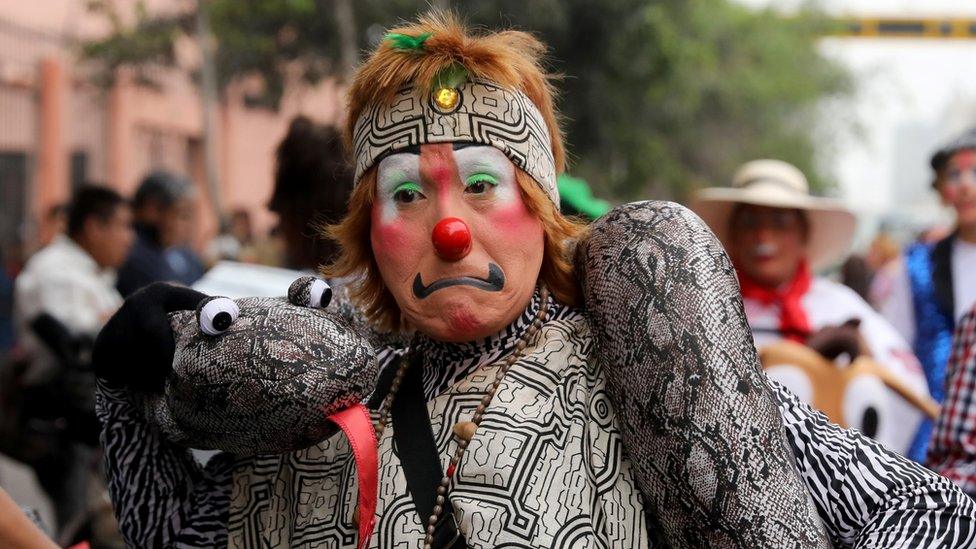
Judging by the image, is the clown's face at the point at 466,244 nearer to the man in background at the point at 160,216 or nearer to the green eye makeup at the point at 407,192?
the green eye makeup at the point at 407,192

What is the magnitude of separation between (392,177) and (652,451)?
64 centimetres

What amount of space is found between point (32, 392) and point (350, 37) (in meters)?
7.74

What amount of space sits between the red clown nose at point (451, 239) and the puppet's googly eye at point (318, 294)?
211 mm

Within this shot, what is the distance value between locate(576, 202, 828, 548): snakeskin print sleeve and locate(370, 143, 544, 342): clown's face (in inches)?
7.1

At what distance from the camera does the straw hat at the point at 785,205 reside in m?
4.56

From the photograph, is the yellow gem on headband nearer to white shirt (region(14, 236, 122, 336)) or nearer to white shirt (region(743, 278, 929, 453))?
white shirt (region(743, 278, 929, 453))

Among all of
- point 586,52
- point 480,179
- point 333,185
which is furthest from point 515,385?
point 586,52

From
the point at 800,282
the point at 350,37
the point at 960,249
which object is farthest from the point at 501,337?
the point at 350,37

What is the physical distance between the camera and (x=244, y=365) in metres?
1.82

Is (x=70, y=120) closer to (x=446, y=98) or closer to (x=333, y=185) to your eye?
(x=333, y=185)

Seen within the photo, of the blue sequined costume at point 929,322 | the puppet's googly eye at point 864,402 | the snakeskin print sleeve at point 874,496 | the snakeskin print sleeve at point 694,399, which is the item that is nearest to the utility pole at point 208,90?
the blue sequined costume at point 929,322

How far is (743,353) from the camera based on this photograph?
1.82 m

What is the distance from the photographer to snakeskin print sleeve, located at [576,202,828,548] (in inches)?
69.2

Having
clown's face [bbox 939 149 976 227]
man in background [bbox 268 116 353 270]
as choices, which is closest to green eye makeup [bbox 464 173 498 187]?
man in background [bbox 268 116 353 270]
